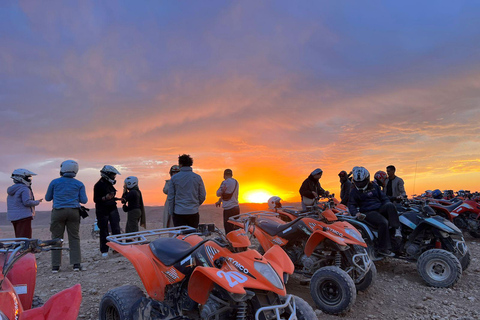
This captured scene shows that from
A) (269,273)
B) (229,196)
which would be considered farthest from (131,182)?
(269,273)

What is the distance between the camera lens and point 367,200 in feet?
22.5

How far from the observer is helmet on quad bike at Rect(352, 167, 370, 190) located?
6906mm

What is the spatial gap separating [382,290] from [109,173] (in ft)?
20.3

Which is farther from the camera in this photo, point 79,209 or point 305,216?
point 79,209

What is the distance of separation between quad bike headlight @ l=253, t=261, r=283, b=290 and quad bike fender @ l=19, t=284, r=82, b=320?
53.5 inches

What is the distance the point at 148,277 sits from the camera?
340cm

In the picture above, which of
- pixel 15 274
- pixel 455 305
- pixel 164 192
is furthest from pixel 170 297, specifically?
pixel 164 192

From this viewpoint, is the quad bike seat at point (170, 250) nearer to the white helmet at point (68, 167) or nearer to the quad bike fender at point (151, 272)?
the quad bike fender at point (151, 272)

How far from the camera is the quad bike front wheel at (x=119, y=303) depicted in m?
3.43

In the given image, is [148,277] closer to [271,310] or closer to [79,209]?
[271,310]

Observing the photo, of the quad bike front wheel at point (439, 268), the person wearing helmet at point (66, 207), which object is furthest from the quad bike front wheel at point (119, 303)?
the quad bike front wheel at point (439, 268)

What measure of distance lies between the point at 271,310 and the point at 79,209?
219 inches

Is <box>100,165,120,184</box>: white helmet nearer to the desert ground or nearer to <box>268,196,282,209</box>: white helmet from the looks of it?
the desert ground

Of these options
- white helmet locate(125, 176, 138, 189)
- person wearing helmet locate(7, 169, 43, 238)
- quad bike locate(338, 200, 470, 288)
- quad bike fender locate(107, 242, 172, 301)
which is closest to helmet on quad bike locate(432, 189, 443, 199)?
quad bike locate(338, 200, 470, 288)
